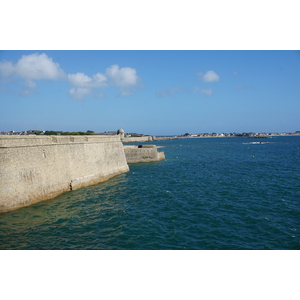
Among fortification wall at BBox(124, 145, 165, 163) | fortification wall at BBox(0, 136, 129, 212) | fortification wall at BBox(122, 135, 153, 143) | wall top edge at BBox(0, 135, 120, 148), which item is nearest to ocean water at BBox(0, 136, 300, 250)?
fortification wall at BBox(0, 136, 129, 212)

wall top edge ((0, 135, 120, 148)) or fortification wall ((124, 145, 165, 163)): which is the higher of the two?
wall top edge ((0, 135, 120, 148))

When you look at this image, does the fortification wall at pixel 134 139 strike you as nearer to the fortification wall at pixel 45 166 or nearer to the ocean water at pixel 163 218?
the fortification wall at pixel 45 166

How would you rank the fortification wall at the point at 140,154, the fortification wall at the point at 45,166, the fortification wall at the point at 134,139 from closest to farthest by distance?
the fortification wall at the point at 45,166 < the fortification wall at the point at 140,154 < the fortification wall at the point at 134,139

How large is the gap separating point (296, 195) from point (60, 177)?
55.7 feet

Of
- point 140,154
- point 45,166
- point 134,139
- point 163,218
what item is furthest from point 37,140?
point 134,139

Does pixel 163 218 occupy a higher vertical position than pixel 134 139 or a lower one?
lower

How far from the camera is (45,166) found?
1580 centimetres

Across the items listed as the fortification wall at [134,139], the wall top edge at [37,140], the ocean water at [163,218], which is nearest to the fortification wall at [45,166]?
the wall top edge at [37,140]

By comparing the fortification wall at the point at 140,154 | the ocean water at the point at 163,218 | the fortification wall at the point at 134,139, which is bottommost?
the ocean water at the point at 163,218

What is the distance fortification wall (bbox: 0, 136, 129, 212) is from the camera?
1327 centimetres

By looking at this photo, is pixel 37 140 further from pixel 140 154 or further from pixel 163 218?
pixel 140 154

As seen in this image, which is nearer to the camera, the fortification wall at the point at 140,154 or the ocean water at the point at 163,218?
the ocean water at the point at 163,218

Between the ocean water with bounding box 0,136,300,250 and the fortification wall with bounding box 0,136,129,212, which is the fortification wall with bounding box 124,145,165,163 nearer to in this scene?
the fortification wall with bounding box 0,136,129,212

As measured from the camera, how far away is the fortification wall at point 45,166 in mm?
13266
